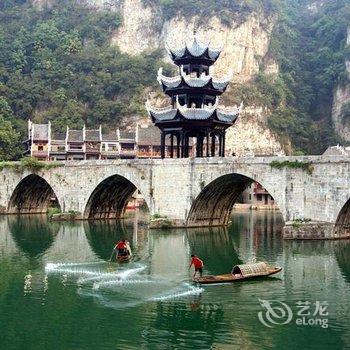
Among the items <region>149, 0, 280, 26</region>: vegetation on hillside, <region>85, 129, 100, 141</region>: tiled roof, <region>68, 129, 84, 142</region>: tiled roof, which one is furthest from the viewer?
<region>149, 0, 280, 26</region>: vegetation on hillside

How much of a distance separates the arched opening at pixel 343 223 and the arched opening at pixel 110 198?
20491mm

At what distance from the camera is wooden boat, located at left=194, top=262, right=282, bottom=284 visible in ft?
81.9

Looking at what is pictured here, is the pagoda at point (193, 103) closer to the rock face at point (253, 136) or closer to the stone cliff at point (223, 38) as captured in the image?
the rock face at point (253, 136)

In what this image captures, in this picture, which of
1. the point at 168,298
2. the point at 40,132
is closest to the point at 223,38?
the point at 40,132

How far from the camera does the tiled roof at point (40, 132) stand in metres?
82.5

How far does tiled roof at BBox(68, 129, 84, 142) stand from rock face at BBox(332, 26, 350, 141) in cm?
4723

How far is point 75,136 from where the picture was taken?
274 ft

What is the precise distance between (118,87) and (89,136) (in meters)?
19.1

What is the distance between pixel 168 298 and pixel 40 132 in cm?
6405

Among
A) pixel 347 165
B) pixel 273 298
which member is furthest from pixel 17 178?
pixel 273 298

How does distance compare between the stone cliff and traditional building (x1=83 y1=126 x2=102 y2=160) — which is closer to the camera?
traditional building (x1=83 y1=126 x2=102 y2=160)

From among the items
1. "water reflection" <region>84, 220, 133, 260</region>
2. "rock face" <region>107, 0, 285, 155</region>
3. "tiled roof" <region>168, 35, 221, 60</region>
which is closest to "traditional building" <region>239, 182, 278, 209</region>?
"rock face" <region>107, 0, 285, 155</region>

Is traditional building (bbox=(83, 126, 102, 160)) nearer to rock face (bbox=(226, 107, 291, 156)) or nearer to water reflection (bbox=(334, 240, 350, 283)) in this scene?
rock face (bbox=(226, 107, 291, 156))

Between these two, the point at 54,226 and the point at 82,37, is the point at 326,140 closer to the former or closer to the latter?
the point at 82,37
